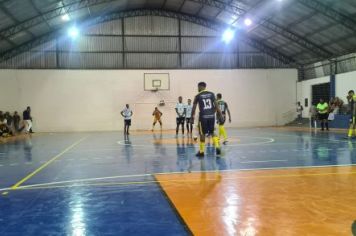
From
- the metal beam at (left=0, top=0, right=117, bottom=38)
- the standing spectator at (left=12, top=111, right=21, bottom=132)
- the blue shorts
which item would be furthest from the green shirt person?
the standing spectator at (left=12, top=111, right=21, bottom=132)

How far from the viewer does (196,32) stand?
3709 cm

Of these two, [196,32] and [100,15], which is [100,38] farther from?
[196,32]

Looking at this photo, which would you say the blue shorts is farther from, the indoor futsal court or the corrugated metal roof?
the corrugated metal roof

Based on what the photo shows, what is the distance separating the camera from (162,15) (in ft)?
120

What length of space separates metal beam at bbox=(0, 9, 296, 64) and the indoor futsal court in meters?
0.13

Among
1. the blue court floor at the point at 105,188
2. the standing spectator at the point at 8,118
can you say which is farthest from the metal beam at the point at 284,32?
the blue court floor at the point at 105,188

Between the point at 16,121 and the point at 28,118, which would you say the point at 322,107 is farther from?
the point at 16,121

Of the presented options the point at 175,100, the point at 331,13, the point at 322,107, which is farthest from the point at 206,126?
the point at 175,100

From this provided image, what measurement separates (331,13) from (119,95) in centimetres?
1876

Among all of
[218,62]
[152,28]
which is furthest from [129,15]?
[218,62]

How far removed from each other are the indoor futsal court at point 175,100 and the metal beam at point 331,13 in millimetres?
67

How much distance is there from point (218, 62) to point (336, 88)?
10.9 metres

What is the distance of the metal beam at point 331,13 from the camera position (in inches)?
1021

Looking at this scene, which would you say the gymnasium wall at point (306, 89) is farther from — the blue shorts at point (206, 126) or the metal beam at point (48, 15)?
the blue shorts at point (206, 126)
